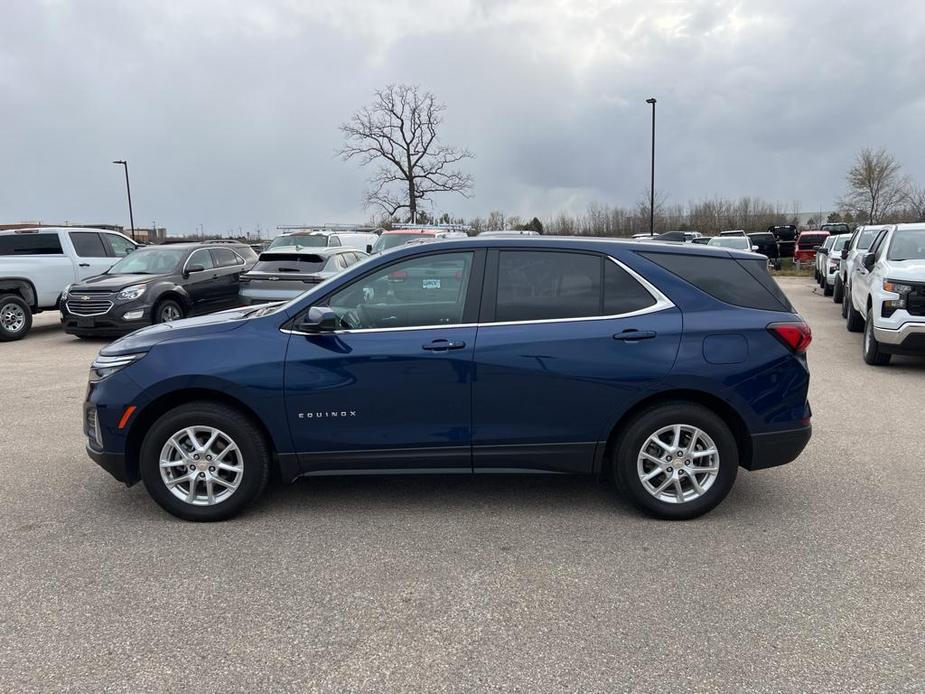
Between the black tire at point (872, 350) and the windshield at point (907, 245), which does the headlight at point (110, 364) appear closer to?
the black tire at point (872, 350)

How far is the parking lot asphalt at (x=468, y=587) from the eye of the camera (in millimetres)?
2862

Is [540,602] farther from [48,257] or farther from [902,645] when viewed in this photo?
[48,257]

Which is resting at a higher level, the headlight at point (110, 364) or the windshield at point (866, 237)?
the windshield at point (866, 237)

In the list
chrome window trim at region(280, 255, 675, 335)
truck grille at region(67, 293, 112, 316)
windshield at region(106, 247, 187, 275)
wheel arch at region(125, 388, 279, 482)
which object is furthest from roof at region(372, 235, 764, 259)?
windshield at region(106, 247, 187, 275)

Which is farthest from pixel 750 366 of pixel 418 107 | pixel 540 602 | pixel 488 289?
pixel 418 107

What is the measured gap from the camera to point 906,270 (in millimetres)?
8562

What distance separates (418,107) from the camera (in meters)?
54.4

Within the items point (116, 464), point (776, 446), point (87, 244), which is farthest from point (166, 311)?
point (776, 446)

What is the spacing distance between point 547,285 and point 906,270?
6498 millimetres

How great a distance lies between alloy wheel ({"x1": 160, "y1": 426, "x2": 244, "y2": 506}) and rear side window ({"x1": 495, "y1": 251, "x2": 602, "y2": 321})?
1.82 metres

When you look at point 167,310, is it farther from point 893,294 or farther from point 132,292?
point 893,294

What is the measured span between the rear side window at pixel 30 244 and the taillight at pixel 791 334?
13.9m

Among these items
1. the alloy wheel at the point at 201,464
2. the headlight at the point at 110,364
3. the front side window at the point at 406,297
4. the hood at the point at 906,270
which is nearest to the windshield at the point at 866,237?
the hood at the point at 906,270

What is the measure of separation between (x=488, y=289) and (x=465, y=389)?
2.07ft
